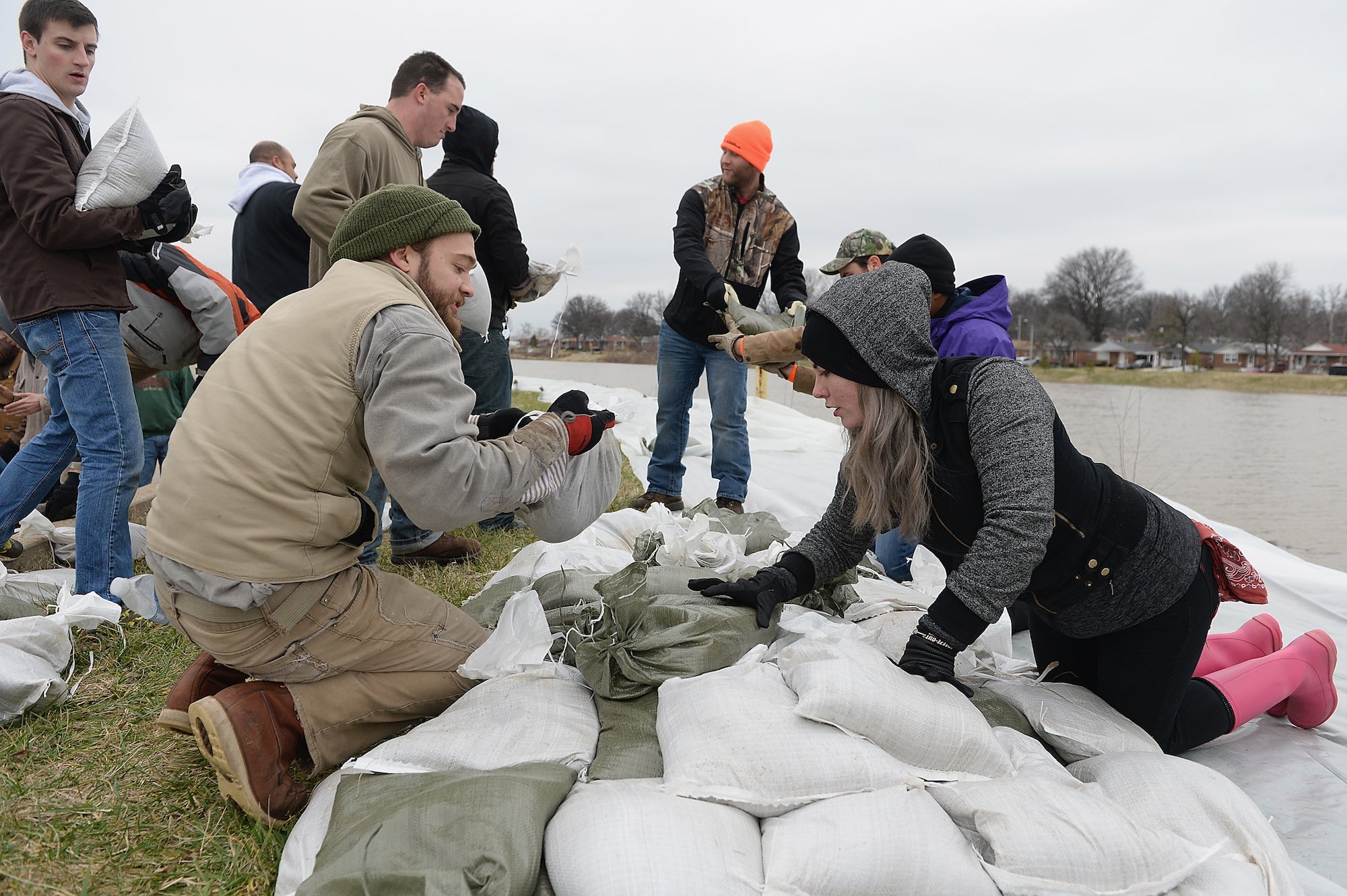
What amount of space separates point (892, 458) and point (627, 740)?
83 centimetres

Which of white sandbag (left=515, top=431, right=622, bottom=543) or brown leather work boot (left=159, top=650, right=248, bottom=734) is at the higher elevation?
white sandbag (left=515, top=431, right=622, bottom=543)

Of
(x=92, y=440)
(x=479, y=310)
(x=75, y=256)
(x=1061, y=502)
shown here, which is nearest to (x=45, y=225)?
(x=75, y=256)

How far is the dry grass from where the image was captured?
144cm

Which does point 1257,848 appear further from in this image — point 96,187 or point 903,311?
point 96,187

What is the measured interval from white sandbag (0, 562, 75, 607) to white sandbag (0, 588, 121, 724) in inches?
6.3

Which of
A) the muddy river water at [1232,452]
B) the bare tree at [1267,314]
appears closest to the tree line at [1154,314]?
the bare tree at [1267,314]

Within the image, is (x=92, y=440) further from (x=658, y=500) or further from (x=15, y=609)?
(x=658, y=500)

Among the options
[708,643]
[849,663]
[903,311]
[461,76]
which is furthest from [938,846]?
[461,76]

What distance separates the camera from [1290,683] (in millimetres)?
2068

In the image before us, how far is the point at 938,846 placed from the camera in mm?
1326

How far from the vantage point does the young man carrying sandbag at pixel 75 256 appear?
2338 mm

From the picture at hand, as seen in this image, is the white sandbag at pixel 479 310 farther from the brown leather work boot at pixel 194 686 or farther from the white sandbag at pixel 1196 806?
the white sandbag at pixel 1196 806

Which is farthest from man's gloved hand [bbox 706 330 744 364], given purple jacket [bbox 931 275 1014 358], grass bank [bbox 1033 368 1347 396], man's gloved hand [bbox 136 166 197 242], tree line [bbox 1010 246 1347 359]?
tree line [bbox 1010 246 1347 359]

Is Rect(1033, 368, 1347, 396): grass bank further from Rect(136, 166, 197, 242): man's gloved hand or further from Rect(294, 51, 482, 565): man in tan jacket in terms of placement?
Rect(136, 166, 197, 242): man's gloved hand
